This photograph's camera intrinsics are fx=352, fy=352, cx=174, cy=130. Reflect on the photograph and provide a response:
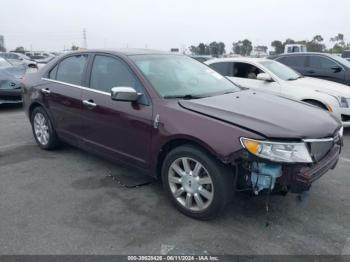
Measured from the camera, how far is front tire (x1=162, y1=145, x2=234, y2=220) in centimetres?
310

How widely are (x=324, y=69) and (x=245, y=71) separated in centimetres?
260

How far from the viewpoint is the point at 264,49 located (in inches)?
2063

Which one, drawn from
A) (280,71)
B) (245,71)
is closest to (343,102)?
(280,71)

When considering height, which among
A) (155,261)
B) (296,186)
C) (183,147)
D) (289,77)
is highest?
(289,77)

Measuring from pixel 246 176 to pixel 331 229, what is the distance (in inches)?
37.1

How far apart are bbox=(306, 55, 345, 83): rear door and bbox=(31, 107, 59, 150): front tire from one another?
6.79m

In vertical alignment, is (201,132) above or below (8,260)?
above

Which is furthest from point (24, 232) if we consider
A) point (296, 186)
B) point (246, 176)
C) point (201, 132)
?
point (296, 186)

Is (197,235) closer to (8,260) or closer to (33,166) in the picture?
(8,260)

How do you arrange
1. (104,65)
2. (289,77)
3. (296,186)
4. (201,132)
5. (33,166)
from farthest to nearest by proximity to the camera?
(289,77)
(33,166)
(104,65)
(201,132)
(296,186)

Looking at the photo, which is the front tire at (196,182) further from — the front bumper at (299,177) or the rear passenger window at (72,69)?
the rear passenger window at (72,69)

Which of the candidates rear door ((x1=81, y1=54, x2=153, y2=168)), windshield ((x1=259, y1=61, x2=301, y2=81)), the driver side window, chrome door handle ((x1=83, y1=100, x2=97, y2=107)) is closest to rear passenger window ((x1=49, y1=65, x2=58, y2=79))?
rear door ((x1=81, y1=54, x2=153, y2=168))

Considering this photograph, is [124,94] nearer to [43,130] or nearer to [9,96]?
[43,130]

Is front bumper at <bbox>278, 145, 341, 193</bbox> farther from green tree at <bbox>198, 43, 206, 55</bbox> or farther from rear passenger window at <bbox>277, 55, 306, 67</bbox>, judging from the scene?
green tree at <bbox>198, 43, 206, 55</bbox>
